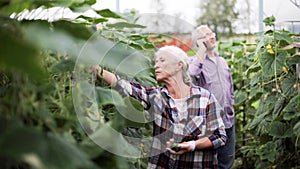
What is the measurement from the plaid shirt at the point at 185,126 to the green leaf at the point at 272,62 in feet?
2.97

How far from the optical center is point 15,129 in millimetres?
626

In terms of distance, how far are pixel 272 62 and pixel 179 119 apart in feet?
3.68

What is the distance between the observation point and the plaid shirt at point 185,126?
2.37m

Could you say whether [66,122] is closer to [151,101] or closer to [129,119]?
[129,119]

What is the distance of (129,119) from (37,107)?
0.70 m

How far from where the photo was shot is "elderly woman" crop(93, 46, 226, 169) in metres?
2.37

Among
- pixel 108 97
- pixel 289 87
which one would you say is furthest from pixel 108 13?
pixel 289 87

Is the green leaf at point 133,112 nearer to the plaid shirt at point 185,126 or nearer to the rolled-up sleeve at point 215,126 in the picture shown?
the plaid shirt at point 185,126

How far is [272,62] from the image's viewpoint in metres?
3.30

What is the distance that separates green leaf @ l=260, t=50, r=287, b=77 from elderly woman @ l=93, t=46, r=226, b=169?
909 mm

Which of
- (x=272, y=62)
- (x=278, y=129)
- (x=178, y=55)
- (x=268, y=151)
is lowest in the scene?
(x=268, y=151)

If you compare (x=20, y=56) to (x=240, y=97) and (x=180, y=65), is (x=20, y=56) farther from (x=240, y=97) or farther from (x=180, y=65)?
(x=240, y=97)

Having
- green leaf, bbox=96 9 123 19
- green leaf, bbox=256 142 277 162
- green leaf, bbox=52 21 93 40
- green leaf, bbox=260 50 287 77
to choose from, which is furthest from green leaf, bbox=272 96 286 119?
green leaf, bbox=52 21 93 40

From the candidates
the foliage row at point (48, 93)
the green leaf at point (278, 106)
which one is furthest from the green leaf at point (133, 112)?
the green leaf at point (278, 106)
